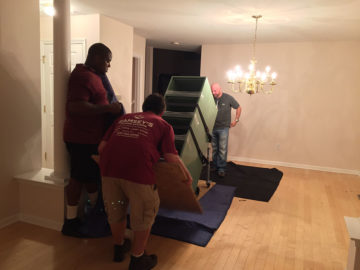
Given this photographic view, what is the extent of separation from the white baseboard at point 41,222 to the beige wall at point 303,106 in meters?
3.91

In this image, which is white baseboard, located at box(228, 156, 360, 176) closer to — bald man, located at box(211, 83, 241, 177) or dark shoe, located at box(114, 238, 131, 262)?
bald man, located at box(211, 83, 241, 177)

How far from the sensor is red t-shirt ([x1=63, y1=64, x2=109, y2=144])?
91.0 inches

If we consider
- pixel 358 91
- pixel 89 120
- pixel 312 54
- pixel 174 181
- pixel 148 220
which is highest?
pixel 312 54

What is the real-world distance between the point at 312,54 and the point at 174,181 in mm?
4147

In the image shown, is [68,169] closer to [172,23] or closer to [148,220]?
[148,220]

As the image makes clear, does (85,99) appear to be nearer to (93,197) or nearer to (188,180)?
(93,197)

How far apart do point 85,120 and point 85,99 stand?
18 cm

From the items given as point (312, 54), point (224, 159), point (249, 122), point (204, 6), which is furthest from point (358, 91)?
point (204, 6)

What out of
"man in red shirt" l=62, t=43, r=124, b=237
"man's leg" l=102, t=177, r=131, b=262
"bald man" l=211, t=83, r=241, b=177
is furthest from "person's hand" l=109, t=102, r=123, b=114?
"bald man" l=211, t=83, r=241, b=177

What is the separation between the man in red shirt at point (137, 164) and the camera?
1896 mm

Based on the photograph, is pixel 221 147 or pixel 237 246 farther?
pixel 221 147

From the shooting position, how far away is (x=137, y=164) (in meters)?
1.89

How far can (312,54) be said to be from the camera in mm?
5191

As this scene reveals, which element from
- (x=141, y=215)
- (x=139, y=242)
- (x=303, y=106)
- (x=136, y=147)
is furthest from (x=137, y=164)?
(x=303, y=106)
